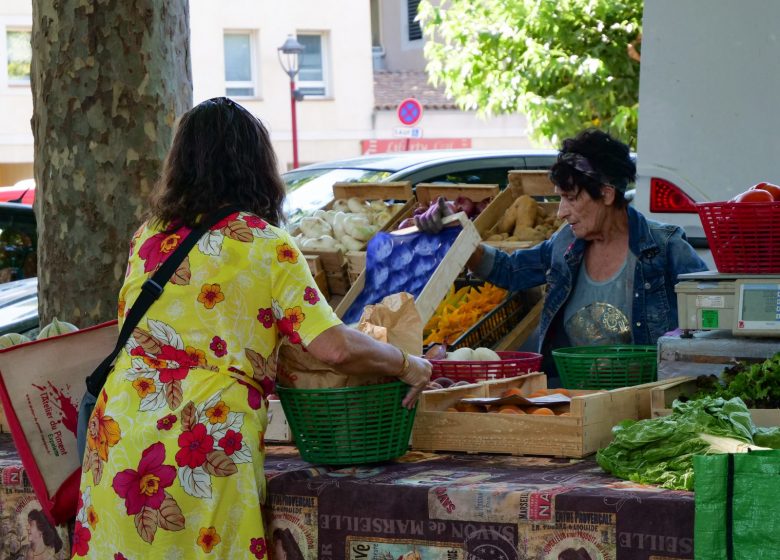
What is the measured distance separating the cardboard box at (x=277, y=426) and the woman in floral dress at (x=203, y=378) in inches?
22.5

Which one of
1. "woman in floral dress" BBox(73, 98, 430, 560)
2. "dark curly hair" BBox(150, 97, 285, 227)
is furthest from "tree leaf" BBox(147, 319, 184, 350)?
"dark curly hair" BBox(150, 97, 285, 227)

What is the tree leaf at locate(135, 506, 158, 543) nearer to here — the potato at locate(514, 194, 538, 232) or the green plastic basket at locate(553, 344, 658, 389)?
the green plastic basket at locate(553, 344, 658, 389)

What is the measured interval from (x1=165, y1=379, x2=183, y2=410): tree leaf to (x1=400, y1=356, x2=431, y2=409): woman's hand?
577 millimetres

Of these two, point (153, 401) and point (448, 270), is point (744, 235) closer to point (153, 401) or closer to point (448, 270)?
point (448, 270)

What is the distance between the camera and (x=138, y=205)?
5.43 m

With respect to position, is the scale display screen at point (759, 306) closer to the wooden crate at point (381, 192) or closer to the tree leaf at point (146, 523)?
the tree leaf at point (146, 523)

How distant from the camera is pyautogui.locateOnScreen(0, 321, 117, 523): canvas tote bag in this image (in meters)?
3.30

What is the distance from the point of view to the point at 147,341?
3002 millimetres

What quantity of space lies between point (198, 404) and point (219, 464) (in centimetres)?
15

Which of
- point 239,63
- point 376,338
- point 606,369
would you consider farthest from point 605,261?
point 239,63

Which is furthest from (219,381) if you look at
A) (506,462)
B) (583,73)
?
(583,73)

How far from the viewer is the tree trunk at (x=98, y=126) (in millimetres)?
5301

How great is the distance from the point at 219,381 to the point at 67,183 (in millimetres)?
2720

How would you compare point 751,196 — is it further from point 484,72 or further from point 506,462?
point 484,72
